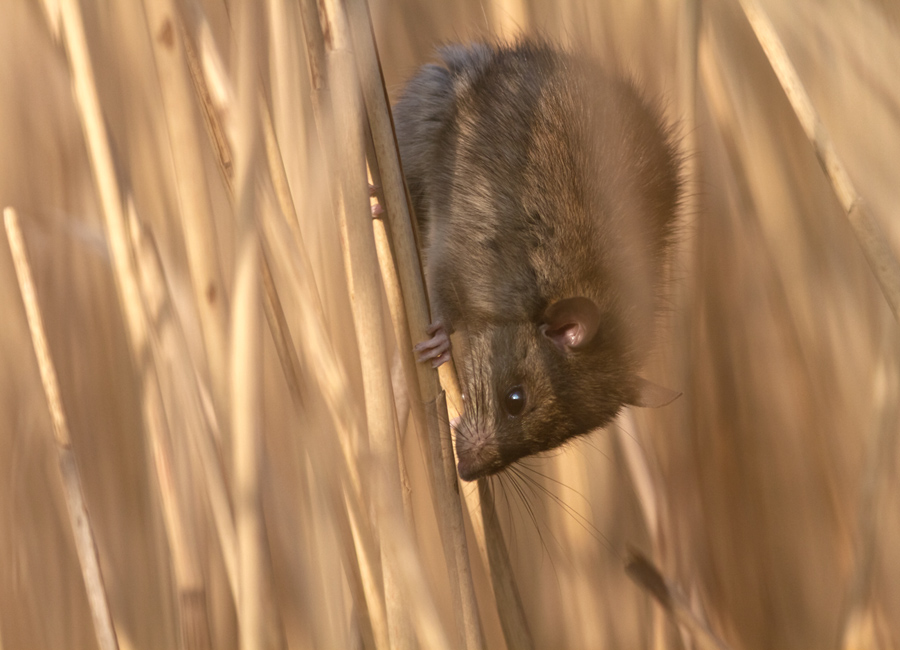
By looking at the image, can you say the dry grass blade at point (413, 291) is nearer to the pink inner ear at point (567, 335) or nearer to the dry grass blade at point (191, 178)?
the dry grass blade at point (191, 178)

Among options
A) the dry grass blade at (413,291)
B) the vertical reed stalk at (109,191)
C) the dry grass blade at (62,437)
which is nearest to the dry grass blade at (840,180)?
the dry grass blade at (413,291)

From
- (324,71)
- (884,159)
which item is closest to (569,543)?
(884,159)

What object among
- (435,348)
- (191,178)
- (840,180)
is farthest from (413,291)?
(840,180)

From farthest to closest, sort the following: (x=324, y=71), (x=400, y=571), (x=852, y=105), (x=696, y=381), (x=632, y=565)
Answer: (x=696, y=381)
(x=852, y=105)
(x=632, y=565)
(x=324, y=71)
(x=400, y=571)

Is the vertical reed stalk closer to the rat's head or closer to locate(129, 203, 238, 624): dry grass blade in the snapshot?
locate(129, 203, 238, 624): dry grass blade

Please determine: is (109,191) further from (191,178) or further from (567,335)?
(567,335)

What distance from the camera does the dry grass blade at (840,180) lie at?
98 cm

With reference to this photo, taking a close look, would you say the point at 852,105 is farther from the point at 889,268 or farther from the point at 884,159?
the point at 889,268

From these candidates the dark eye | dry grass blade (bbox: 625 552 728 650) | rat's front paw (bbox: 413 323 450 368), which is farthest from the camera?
the dark eye

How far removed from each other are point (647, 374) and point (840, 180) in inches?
40.1

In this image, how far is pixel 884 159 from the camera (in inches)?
58.2

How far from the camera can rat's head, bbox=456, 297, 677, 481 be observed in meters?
1.63

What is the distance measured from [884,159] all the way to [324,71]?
3.77ft

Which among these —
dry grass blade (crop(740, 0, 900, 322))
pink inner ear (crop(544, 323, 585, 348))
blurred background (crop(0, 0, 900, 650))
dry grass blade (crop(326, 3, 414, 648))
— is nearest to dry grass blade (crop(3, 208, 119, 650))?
blurred background (crop(0, 0, 900, 650))
